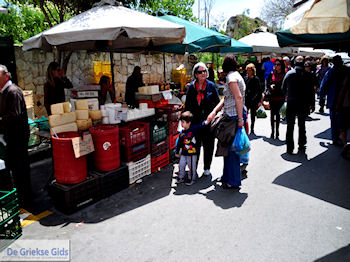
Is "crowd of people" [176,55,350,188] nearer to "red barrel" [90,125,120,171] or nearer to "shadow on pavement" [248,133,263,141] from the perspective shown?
"red barrel" [90,125,120,171]

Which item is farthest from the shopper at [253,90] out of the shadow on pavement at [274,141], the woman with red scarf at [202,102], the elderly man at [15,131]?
the elderly man at [15,131]

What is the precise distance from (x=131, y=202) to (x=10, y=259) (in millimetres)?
1767

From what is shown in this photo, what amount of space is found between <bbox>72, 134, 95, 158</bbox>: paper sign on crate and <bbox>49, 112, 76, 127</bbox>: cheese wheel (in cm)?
52

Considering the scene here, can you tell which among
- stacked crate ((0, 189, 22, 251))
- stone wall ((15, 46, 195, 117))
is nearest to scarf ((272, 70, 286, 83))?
stone wall ((15, 46, 195, 117))

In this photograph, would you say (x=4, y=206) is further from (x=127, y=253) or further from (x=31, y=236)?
(x=127, y=253)

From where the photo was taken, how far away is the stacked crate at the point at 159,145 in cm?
551

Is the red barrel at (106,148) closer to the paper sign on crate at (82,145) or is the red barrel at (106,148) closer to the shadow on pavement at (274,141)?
the paper sign on crate at (82,145)

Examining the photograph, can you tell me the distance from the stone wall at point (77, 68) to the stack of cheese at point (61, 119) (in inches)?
160

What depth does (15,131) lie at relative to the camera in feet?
14.0

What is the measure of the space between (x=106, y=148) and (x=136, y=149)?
2.16 feet

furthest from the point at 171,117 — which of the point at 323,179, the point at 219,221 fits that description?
the point at 323,179

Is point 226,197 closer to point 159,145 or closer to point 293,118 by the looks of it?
point 159,145

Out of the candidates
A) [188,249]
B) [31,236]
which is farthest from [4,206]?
[188,249]

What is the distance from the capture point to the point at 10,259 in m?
3.07
